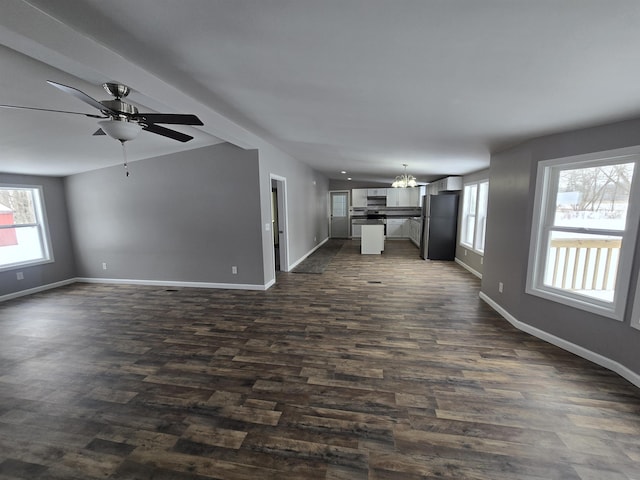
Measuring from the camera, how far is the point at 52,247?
4.95 m

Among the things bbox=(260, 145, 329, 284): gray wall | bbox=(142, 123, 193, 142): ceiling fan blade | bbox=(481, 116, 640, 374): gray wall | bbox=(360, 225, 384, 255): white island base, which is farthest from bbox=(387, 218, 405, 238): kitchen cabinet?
bbox=(142, 123, 193, 142): ceiling fan blade

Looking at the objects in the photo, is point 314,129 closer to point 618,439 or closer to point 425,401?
point 425,401

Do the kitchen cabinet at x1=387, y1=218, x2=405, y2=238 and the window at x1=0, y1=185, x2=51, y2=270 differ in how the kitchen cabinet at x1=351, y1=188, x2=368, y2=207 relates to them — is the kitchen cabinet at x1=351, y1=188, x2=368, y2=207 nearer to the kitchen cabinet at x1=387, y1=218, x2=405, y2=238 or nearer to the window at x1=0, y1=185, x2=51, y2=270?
the kitchen cabinet at x1=387, y1=218, x2=405, y2=238

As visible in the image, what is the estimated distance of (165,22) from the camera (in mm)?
1354

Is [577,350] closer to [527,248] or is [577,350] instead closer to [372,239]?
[527,248]

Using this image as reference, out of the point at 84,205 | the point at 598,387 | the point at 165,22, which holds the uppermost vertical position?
the point at 165,22

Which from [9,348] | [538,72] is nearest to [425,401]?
[538,72]

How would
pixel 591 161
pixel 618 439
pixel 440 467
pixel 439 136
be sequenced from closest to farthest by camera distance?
1. pixel 440 467
2. pixel 618 439
3. pixel 591 161
4. pixel 439 136

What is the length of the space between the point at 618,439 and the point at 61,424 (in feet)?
12.0

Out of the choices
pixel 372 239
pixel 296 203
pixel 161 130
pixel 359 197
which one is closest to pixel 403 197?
pixel 359 197

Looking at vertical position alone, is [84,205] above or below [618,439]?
above

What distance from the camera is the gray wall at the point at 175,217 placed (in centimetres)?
438

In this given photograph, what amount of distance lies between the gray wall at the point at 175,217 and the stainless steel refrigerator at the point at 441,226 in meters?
4.41

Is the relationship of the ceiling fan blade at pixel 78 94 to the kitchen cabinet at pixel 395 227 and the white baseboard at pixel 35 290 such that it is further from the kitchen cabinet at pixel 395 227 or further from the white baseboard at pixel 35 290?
the kitchen cabinet at pixel 395 227
